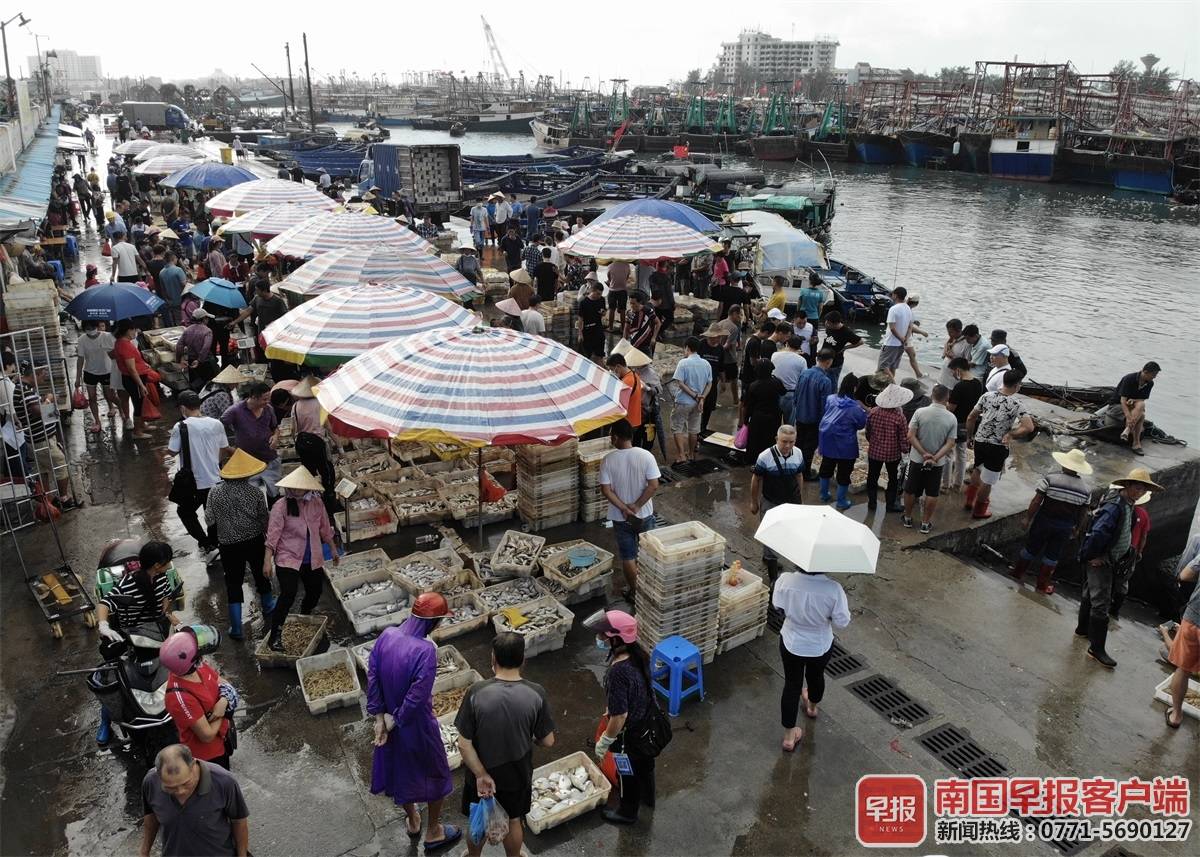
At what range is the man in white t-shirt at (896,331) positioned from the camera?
11.8m

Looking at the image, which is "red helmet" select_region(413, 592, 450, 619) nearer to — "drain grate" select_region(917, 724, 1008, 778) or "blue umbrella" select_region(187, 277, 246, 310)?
"drain grate" select_region(917, 724, 1008, 778)

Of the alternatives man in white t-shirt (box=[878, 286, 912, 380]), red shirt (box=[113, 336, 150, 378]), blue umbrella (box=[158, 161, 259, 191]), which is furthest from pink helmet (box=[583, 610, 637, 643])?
blue umbrella (box=[158, 161, 259, 191])

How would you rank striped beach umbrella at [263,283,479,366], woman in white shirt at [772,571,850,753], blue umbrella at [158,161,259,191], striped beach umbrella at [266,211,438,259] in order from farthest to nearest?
1. blue umbrella at [158,161,259,191]
2. striped beach umbrella at [266,211,438,259]
3. striped beach umbrella at [263,283,479,366]
4. woman in white shirt at [772,571,850,753]

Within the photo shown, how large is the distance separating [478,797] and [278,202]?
46.5 ft

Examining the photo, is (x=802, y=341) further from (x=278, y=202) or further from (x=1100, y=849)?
(x=278, y=202)

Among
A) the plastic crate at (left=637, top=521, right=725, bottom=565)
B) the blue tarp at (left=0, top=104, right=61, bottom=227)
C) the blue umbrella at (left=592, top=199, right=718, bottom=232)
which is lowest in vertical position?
the plastic crate at (left=637, top=521, right=725, bottom=565)

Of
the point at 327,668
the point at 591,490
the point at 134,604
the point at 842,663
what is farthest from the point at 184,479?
Answer: the point at 842,663

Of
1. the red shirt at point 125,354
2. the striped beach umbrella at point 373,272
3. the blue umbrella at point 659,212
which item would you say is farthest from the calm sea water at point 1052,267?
the red shirt at point 125,354

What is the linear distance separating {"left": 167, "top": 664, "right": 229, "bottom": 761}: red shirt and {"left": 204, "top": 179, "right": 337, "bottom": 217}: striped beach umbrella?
12392 mm

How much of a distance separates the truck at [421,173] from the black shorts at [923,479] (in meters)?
21.1

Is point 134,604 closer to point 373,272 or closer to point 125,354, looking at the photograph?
point 125,354

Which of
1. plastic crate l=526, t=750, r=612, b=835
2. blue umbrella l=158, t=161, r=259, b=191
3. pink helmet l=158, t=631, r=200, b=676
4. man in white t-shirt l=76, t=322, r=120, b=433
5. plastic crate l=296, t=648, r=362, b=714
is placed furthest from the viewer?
blue umbrella l=158, t=161, r=259, b=191

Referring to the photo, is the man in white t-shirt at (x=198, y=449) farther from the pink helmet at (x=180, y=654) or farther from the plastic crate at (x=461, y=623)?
the pink helmet at (x=180, y=654)

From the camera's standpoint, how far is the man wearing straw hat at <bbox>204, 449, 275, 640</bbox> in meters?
6.09
